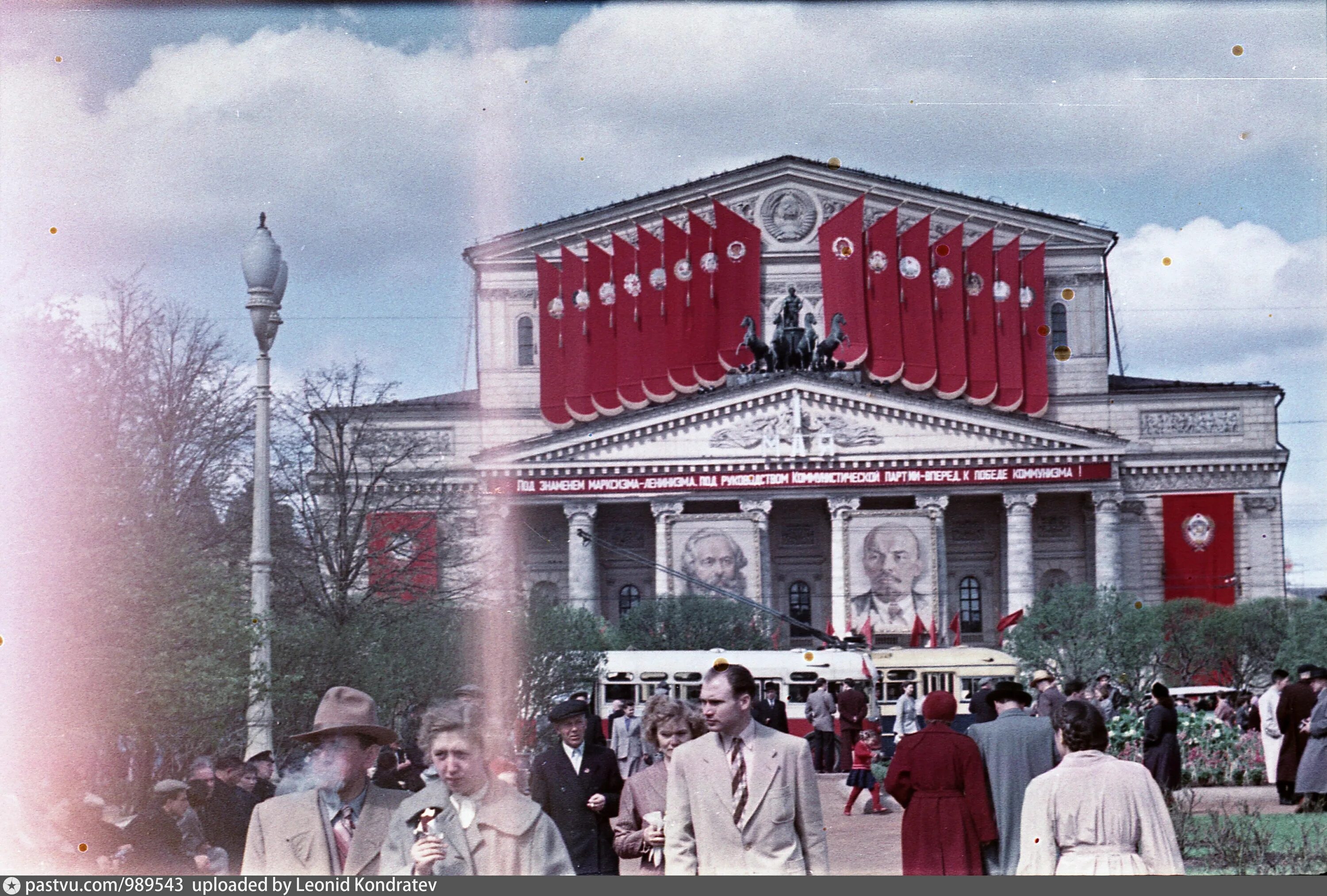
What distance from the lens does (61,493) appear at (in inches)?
528

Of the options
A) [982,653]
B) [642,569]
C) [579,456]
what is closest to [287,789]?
[982,653]

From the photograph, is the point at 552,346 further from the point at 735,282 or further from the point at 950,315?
the point at 950,315

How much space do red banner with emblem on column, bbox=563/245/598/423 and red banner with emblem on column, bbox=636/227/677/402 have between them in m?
1.39

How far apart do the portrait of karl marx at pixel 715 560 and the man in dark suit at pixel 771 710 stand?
17216mm

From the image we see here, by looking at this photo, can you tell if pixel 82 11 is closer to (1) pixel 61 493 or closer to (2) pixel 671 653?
(1) pixel 61 493

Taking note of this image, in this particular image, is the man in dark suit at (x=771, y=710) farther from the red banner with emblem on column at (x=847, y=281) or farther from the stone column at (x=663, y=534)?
the red banner with emblem on column at (x=847, y=281)

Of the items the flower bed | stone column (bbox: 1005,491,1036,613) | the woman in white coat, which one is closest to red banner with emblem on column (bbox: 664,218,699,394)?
stone column (bbox: 1005,491,1036,613)

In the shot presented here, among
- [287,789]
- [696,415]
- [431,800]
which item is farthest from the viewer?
[696,415]

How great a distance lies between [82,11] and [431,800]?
30.1ft

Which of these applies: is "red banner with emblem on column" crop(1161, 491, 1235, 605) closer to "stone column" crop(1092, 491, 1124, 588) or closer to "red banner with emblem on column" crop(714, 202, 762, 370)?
"stone column" crop(1092, 491, 1124, 588)

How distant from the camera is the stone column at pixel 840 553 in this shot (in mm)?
43844

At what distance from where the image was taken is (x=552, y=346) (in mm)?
43438

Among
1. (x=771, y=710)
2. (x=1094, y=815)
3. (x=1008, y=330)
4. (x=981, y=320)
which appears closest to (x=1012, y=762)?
(x=1094, y=815)

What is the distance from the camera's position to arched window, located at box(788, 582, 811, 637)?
4675 cm
